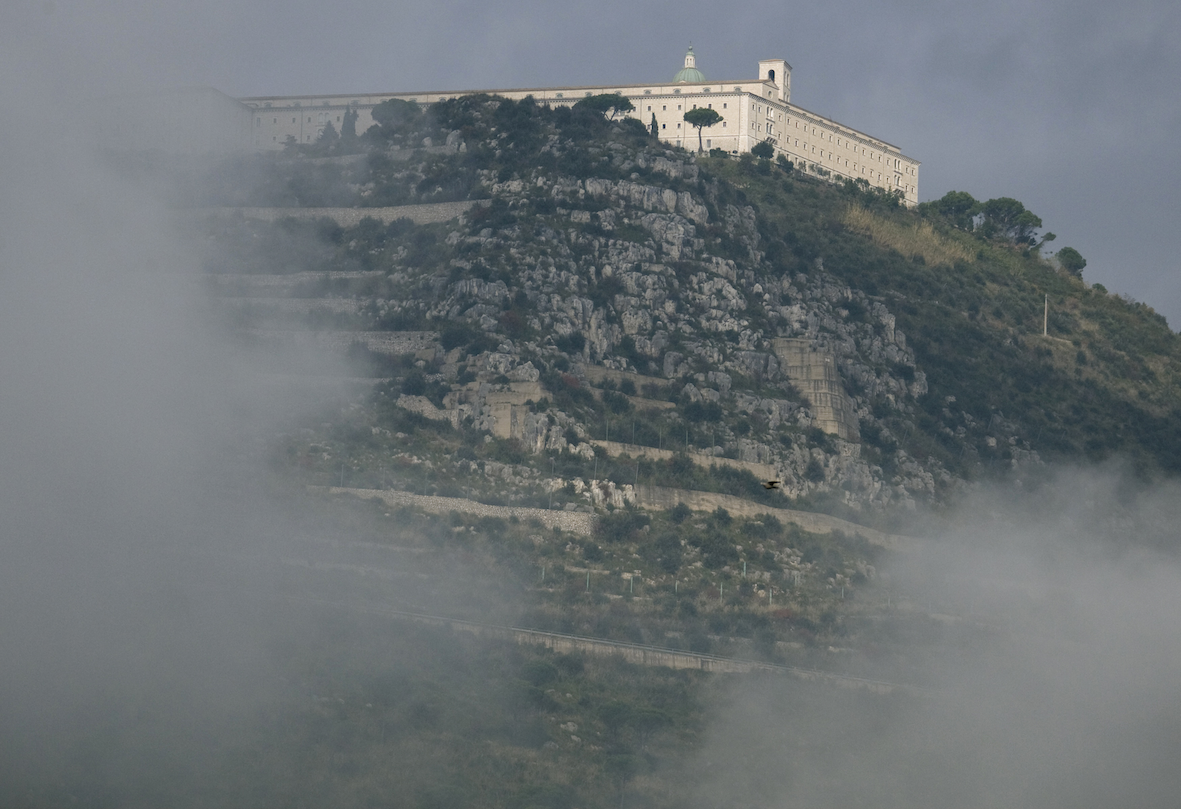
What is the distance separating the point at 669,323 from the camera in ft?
297

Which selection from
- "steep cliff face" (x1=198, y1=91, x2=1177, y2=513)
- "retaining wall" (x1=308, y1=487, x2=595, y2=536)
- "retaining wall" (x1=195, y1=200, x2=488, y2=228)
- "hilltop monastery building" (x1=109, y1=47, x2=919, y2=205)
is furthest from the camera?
"hilltop monastery building" (x1=109, y1=47, x2=919, y2=205)

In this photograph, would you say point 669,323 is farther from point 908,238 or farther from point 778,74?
point 778,74

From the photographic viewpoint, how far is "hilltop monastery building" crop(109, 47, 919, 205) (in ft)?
407

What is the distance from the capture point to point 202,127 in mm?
124875

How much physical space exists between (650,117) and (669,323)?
43.5 m

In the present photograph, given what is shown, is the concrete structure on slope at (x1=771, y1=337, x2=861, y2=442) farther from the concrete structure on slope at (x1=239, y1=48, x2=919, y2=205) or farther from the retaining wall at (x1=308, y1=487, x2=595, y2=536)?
the concrete structure on slope at (x1=239, y1=48, x2=919, y2=205)

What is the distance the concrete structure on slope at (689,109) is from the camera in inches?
5030

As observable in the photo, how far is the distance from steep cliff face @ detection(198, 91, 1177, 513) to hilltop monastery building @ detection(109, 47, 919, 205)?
14136mm

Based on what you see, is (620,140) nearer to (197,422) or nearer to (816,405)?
(816,405)

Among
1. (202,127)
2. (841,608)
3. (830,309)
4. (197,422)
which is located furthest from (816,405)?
(202,127)

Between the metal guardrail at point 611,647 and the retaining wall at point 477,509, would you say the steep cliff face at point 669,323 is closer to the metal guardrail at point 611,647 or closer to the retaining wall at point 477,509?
the retaining wall at point 477,509

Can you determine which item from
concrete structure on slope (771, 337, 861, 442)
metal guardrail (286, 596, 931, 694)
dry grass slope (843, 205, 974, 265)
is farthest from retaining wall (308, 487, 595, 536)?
dry grass slope (843, 205, 974, 265)

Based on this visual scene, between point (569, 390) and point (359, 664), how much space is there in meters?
23.6

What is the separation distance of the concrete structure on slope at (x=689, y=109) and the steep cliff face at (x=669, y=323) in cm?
1531
